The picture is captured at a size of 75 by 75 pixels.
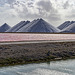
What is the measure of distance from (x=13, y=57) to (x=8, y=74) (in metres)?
10.6

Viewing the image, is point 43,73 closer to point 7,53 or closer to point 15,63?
point 15,63

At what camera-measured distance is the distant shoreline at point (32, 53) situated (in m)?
39.5

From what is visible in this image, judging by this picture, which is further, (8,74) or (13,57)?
(13,57)

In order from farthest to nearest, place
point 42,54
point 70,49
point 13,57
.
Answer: point 70,49
point 42,54
point 13,57

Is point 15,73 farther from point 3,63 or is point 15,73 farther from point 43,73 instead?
point 3,63

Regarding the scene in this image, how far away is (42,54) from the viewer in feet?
148

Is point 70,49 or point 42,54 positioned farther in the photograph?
point 70,49

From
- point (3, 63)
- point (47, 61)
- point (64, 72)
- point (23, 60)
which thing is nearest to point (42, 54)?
point (47, 61)

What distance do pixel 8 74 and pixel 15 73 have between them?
117 centimetres

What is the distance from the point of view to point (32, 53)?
4412 centimetres

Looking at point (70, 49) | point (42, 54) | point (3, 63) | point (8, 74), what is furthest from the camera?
point (70, 49)

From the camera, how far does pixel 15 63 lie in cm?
3838

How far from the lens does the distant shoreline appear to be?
39500 mm

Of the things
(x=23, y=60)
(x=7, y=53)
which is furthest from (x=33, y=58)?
(x=7, y=53)
